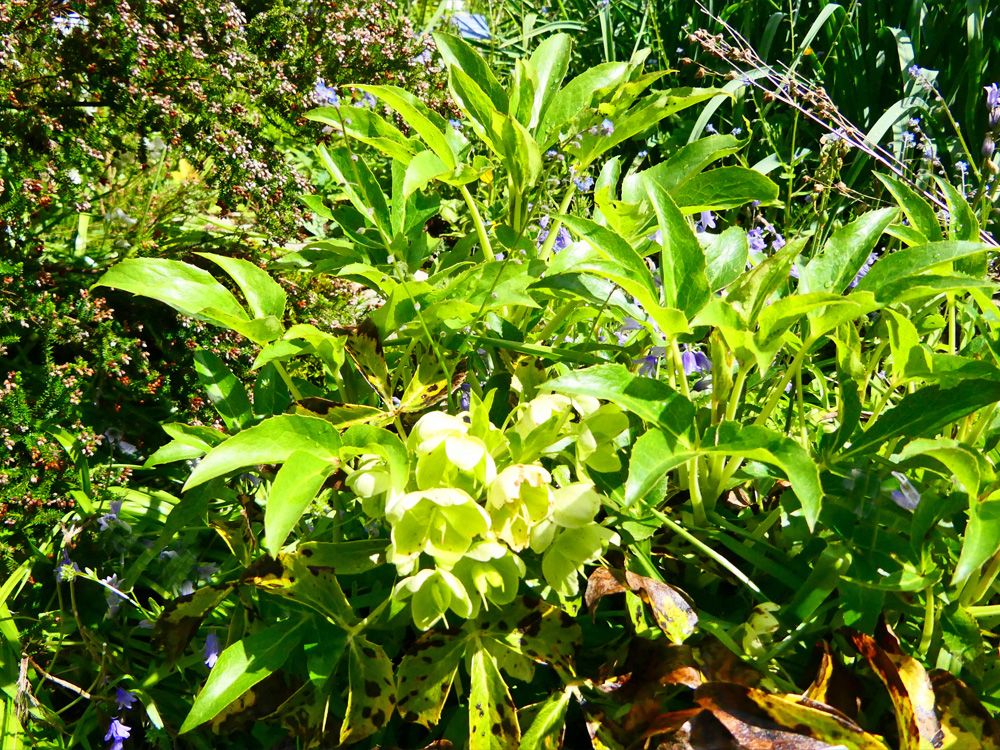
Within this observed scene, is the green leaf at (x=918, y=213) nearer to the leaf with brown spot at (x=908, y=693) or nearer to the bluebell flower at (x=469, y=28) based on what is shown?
the leaf with brown spot at (x=908, y=693)

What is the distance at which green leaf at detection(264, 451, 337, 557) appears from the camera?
29.5 inches

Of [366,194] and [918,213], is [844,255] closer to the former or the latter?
[918,213]

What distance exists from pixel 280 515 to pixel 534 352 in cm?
41

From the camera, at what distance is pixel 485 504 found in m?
0.88

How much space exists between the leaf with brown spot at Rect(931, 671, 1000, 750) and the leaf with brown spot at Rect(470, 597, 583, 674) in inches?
16.6

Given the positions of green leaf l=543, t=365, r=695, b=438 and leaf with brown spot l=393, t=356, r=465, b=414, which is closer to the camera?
green leaf l=543, t=365, r=695, b=438

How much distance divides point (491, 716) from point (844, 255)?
73 cm

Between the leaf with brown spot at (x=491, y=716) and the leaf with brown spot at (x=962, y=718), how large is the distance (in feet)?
1.60

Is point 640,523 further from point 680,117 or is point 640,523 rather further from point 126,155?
point 680,117

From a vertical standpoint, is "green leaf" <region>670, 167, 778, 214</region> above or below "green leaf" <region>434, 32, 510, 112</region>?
below

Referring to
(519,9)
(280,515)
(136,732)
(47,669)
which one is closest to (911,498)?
(280,515)

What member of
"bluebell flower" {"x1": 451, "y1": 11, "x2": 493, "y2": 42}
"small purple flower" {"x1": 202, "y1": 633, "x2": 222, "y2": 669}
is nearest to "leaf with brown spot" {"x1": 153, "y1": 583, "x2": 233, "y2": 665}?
"small purple flower" {"x1": 202, "y1": 633, "x2": 222, "y2": 669}

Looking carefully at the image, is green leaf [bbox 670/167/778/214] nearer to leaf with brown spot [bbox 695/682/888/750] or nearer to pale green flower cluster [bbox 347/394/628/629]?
pale green flower cluster [bbox 347/394/628/629]

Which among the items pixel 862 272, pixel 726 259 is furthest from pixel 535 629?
pixel 862 272
